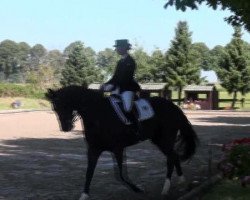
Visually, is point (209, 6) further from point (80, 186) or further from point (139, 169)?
point (80, 186)

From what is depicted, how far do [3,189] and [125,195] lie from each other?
7.33 ft

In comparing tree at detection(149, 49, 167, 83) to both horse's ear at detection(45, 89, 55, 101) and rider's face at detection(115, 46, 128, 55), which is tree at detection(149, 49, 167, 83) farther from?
horse's ear at detection(45, 89, 55, 101)

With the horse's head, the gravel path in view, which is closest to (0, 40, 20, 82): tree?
the gravel path

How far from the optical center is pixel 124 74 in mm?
8547

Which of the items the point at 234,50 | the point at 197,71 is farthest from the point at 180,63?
the point at 234,50

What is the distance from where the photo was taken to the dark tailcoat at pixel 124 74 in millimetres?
8516

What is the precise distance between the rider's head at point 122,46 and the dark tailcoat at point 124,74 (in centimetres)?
13

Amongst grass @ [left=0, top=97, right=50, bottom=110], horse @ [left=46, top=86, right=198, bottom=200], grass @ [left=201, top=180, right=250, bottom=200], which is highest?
horse @ [left=46, top=86, right=198, bottom=200]

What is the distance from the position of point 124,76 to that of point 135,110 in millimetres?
615

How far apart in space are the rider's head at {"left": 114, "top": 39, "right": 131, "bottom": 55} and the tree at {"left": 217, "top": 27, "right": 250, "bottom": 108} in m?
53.3

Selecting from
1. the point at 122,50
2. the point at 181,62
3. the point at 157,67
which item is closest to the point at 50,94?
the point at 122,50

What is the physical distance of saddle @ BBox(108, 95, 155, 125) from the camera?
27.8 feet

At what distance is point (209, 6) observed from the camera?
14.3 meters

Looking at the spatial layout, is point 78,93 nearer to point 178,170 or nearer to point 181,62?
point 178,170
